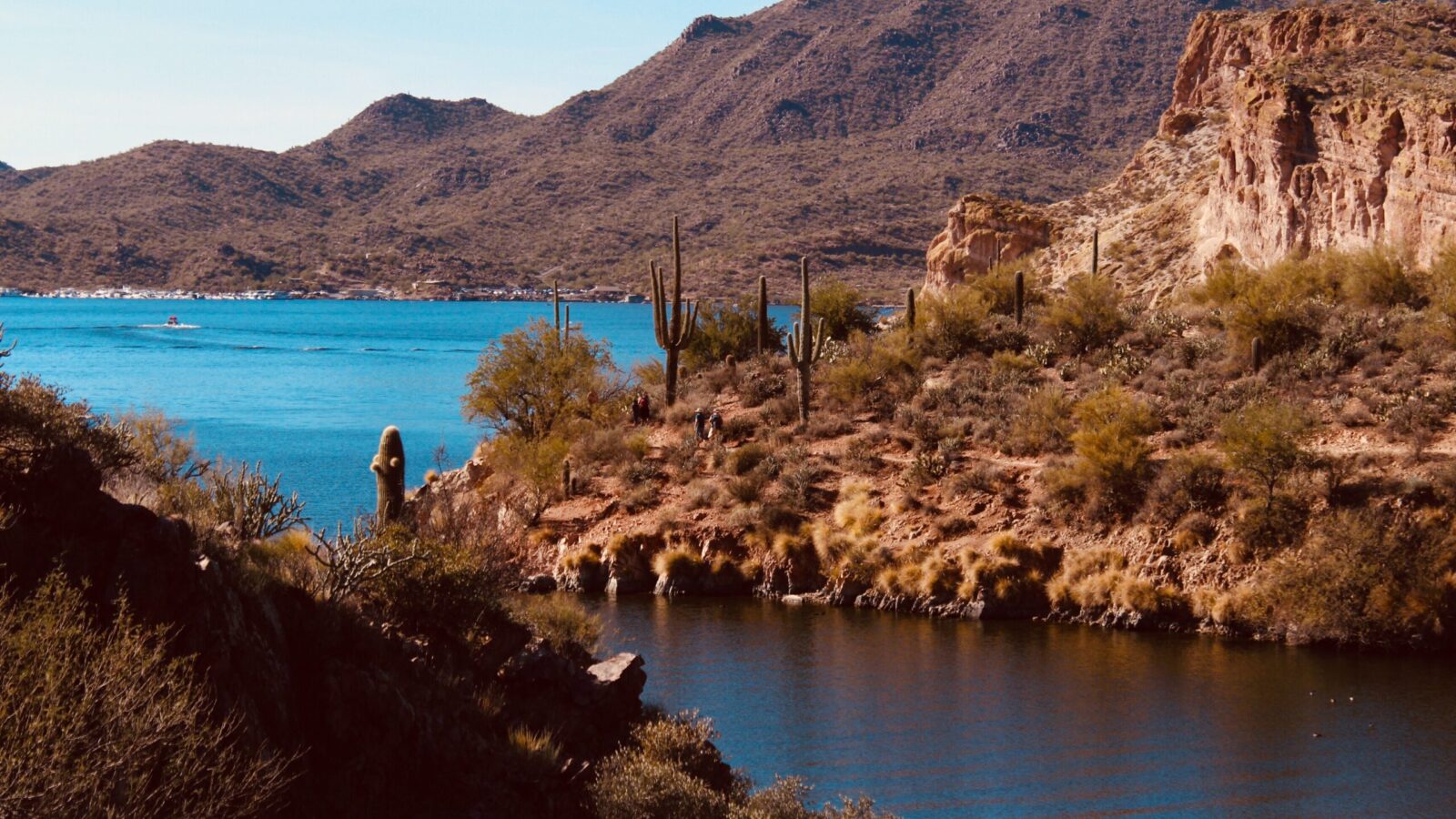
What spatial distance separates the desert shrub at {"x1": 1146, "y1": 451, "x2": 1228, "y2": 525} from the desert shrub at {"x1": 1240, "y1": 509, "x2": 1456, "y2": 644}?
2.46m

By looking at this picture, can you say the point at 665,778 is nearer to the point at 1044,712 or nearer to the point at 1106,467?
the point at 1044,712

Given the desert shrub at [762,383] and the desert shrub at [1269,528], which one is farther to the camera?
the desert shrub at [762,383]

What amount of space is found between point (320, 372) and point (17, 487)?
79.0 meters

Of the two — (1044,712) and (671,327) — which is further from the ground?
(671,327)

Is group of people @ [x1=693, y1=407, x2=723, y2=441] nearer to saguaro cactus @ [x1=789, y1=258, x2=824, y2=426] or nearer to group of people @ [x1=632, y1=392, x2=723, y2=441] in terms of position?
group of people @ [x1=632, y1=392, x2=723, y2=441]

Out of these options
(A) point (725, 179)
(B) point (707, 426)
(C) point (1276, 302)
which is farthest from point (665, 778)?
(A) point (725, 179)

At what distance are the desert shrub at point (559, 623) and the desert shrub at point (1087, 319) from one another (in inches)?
1022

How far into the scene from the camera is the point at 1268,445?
29766 millimetres

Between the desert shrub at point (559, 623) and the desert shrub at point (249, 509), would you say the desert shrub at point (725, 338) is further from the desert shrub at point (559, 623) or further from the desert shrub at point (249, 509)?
the desert shrub at point (249, 509)

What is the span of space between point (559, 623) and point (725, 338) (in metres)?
31.7

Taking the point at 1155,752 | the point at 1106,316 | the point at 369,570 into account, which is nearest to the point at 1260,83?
the point at 1106,316

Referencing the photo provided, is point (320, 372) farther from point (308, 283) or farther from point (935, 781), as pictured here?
point (308, 283)

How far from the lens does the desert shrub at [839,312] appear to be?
170 ft

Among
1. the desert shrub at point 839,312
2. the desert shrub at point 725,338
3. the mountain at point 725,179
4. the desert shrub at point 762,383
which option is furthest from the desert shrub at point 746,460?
the mountain at point 725,179
